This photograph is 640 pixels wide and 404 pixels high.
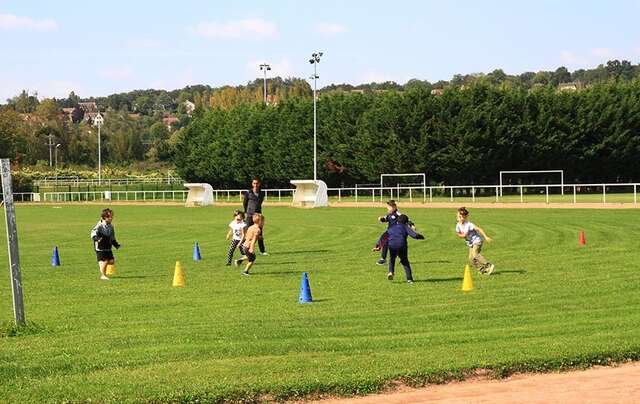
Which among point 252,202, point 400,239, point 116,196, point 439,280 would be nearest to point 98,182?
point 116,196

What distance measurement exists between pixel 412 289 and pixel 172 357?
7159mm

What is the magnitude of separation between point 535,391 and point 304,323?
4.52m

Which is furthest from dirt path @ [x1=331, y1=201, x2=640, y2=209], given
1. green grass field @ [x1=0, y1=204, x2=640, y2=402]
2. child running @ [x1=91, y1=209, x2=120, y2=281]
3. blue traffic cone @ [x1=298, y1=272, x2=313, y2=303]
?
blue traffic cone @ [x1=298, y1=272, x2=313, y2=303]

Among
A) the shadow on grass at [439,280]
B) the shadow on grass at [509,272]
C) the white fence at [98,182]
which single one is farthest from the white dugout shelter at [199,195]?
the shadow on grass at [439,280]

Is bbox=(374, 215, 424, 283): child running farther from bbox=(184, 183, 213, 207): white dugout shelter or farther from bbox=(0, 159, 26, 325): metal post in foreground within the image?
bbox=(184, 183, 213, 207): white dugout shelter

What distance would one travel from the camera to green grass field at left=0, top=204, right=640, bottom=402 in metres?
10.2

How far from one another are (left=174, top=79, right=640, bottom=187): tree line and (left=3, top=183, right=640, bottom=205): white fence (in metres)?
7.97

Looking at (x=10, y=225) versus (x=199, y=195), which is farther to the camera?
(x=199, y=195)

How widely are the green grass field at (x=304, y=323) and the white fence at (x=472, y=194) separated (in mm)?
31366

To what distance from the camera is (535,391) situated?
9.85 m

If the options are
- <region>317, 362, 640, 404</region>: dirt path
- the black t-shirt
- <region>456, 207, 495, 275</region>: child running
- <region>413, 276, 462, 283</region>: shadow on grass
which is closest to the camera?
<region>317, 362, 640, 404</region>: dirt path

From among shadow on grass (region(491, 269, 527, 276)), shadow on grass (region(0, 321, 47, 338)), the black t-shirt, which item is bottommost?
shadow on grass (region(491, 269, 527, 276))

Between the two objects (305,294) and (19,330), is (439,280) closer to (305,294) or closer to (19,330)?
(305,294)

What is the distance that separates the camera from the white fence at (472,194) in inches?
2256
